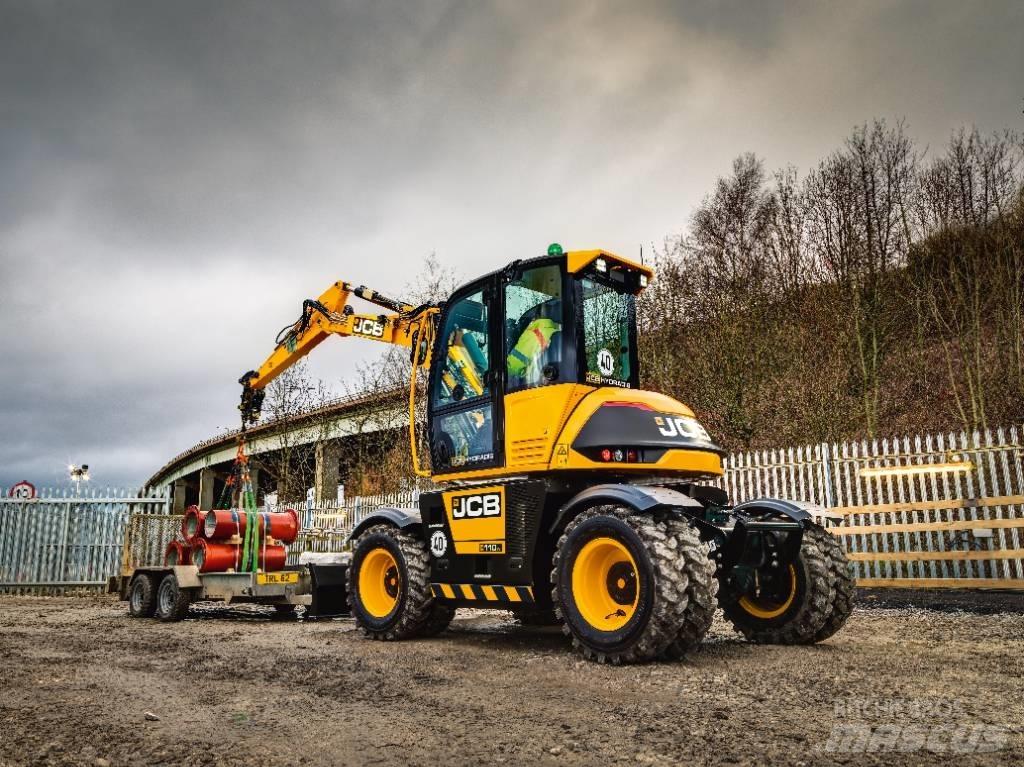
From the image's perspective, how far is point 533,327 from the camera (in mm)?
Result: 6785

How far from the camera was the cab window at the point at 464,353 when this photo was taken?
7.18 m

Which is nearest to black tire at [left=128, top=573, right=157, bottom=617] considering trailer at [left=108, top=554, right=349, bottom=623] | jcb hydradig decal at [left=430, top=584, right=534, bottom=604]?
trailer at [left=108, top=554, right=349, bottom=623]

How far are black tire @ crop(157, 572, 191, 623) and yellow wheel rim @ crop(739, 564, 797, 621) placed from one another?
7.22m

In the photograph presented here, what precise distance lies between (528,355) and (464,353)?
0.90 metres

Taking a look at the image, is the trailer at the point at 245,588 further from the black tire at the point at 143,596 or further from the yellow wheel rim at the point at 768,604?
the yellow wheel rim at the point at 768,604

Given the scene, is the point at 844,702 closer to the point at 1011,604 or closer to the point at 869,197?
the point at 1011,604

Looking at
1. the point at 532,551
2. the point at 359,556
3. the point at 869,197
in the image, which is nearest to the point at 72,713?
the point at 532,551

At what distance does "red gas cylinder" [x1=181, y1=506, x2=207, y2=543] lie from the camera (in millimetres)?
10609

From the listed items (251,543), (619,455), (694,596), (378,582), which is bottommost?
(378,582)

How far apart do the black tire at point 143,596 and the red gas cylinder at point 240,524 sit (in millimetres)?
1125

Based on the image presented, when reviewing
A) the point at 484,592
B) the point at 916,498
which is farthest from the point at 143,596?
the point at 916,498

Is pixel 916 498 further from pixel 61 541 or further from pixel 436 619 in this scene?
pixel 61 541

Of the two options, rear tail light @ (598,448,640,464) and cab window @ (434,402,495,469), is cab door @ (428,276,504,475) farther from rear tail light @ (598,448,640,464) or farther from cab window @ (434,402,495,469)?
rear tail light @ (598,448,640,464)

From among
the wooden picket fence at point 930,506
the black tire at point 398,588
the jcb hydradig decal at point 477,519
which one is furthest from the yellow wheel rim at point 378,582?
the wooden picket fence at point 930,506
